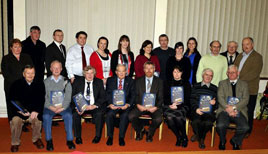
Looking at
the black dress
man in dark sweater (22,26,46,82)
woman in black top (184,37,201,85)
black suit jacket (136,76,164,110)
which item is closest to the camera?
the black dress

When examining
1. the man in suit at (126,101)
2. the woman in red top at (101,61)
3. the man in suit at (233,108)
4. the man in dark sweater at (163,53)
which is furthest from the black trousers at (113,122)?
the man in suit at (233,108)

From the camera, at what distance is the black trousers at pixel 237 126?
11.7 feet

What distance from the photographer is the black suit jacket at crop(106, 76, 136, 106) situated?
13.0 feet

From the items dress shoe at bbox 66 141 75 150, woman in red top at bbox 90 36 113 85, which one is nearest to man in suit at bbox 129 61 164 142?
woman in red top at bbox 90 36 113 85

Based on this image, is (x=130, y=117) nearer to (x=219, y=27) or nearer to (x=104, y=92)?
(x=104, y=92)

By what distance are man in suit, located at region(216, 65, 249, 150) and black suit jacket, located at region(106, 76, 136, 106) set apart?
1.42 metres

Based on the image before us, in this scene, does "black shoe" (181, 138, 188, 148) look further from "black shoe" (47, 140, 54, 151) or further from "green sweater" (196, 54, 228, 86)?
"black shoe" (47, 140, 54, 151)

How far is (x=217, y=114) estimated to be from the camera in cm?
379

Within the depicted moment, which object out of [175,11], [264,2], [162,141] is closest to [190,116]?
[162,141]

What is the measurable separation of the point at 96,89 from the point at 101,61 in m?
0.62

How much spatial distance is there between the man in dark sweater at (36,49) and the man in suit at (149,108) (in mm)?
1862

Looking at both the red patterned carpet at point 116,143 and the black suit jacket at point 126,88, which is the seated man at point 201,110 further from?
the black suit jacket at point 126,88

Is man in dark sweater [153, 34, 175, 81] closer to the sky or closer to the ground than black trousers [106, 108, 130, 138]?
closer to the sky

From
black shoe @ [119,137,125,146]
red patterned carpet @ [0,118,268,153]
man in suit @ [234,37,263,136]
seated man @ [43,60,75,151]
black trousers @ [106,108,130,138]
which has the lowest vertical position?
red patterned carpet @ [0,118,268,153]
